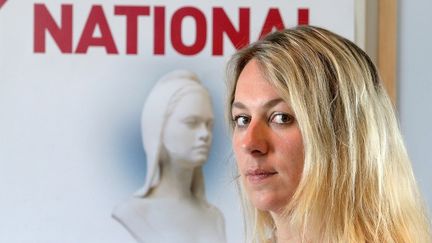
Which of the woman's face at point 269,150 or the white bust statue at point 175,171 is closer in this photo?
the woman's face at point 269,150

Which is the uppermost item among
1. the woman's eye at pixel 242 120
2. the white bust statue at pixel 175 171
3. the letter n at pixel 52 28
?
the letter n at pixel 52 28

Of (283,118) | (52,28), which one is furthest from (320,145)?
(52,28)

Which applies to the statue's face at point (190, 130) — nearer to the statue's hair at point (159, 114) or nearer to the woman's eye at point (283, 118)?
the statue's hair at point (159, 114)

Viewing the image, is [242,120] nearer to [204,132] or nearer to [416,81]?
[204,132]

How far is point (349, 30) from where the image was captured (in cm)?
166

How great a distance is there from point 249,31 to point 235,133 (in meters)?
0.65

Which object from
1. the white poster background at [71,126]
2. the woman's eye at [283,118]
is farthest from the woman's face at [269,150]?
the white poster background at [71,126]

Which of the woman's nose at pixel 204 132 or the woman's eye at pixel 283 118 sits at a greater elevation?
the woman's eye at pixel 283 118

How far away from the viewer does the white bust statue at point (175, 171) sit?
163 centimetres

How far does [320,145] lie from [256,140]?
0.07 m

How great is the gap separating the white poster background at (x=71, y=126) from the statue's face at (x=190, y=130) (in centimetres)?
5

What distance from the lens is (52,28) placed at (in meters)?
1.62

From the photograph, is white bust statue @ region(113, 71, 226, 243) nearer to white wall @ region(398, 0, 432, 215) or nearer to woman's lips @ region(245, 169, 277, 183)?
white wall @ region(398, 0, 432, 215)

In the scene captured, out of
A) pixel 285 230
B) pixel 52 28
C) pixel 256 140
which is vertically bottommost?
pixel 285 230
